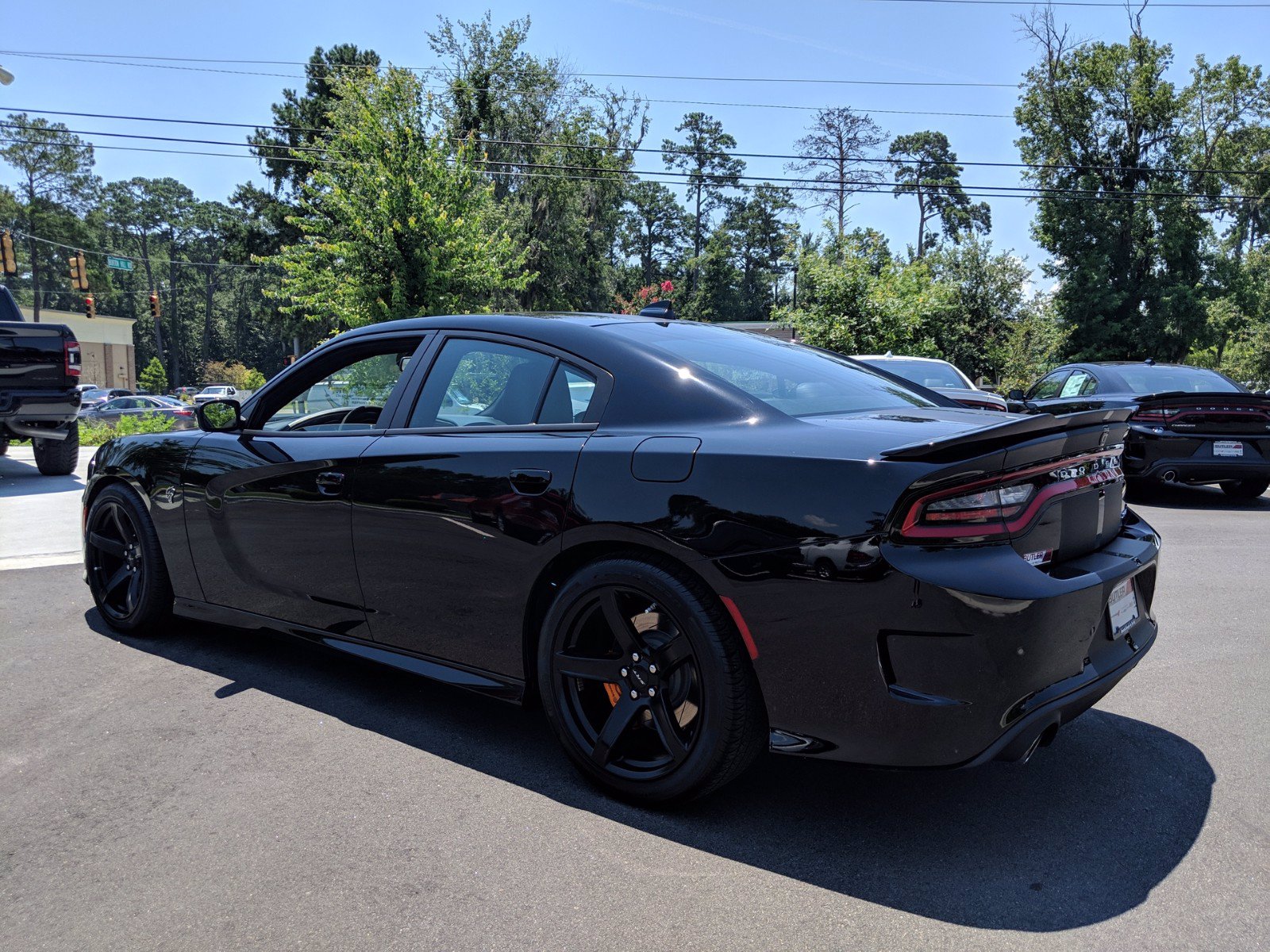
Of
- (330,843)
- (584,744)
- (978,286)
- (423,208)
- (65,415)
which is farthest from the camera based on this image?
(978,286)

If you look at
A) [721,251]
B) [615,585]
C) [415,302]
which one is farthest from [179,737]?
[721,251]

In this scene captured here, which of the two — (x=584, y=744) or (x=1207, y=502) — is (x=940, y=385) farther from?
(x=584, y=744)

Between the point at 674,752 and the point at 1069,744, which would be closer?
the point at 674,752

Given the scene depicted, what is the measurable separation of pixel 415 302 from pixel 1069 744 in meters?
14.4

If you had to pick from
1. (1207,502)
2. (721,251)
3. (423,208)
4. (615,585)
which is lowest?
(1207,502)

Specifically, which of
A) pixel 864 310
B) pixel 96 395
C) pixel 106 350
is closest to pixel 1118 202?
pixel 864 310

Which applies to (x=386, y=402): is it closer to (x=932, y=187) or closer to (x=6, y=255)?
(x=6, y=255)

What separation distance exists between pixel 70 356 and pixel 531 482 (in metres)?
9.98

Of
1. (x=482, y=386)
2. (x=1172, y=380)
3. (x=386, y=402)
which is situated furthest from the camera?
(x=1172, y=380)

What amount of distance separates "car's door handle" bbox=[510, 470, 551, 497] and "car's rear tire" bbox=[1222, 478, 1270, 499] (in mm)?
9365

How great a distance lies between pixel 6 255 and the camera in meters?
23.9

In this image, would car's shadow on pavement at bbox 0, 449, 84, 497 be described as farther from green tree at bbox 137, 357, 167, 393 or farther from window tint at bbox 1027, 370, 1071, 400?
green tree at bbox 137, 357, 167, 393

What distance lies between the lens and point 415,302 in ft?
53.2

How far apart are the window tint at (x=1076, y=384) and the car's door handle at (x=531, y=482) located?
367 inches
